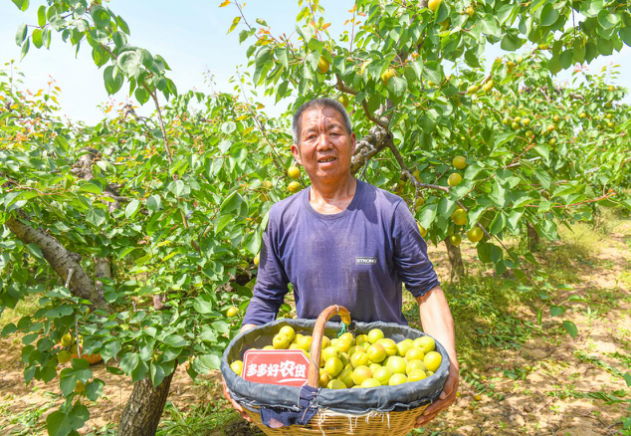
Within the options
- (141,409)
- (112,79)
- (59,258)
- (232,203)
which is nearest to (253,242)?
(232,203)

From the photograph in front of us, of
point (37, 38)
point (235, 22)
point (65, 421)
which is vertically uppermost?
point (235, 22)

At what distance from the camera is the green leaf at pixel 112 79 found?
1.55 m

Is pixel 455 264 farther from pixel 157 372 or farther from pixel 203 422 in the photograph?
pixel 157 372

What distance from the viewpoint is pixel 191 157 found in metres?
1.99

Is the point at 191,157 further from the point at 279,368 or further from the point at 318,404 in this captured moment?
Result: the point at 318,404

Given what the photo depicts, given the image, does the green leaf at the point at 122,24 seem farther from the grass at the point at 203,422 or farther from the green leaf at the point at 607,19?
the grass at the point at 203,422

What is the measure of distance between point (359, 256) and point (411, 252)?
207mm

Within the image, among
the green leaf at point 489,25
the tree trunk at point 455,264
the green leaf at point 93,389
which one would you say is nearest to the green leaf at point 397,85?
the green leaf at point 489,25

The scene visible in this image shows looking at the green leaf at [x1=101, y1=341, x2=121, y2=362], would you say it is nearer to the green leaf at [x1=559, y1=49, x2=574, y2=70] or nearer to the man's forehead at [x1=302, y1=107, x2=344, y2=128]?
the man's forehead at [x1=302, y1=107, x2=344, y2=128]

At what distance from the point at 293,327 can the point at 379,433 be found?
0.55m

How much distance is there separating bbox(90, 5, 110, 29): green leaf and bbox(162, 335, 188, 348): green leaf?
4.80 ft

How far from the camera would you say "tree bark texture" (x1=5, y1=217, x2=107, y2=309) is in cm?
205

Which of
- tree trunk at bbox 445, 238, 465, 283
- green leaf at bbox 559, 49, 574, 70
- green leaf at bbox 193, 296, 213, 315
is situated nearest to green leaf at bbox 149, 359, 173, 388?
green leaf at bbox 193, 296, 213, 315

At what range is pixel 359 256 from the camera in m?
1.45
